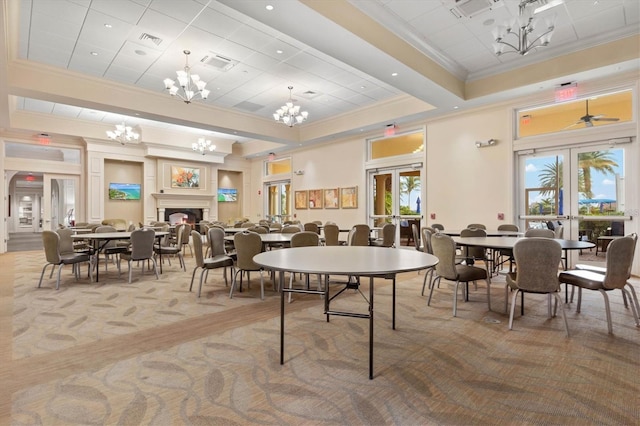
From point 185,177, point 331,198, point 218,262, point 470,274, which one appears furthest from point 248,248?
point 185,177

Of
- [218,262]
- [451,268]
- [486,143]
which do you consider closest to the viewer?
[451,268]

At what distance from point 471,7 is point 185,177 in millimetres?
11541

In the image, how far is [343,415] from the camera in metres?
2.01

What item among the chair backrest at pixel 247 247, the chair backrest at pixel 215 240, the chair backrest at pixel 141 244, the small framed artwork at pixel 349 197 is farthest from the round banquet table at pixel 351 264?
the small framed artwork at pixel 349 197

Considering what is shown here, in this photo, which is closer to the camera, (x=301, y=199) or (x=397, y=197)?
(x=397, y=197)

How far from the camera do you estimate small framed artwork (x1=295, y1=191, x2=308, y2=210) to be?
1276cm

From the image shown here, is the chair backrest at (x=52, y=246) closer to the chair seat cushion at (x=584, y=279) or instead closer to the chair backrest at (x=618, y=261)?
the chair seat cushion at (x=584, y=279)

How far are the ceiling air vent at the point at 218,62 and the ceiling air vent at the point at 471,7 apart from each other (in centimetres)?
415

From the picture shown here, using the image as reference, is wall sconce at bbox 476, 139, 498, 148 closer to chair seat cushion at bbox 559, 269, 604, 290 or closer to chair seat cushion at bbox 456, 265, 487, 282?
chair seat cushion at bbox 559, 269, 604, 290

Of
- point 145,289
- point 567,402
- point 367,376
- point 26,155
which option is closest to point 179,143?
point 26,155

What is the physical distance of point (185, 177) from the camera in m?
13.5

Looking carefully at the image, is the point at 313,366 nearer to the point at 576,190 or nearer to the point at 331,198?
the point at 576,190

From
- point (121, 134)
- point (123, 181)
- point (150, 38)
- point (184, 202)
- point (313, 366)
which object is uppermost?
point (150, 38)

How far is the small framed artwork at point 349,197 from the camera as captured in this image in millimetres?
11030
